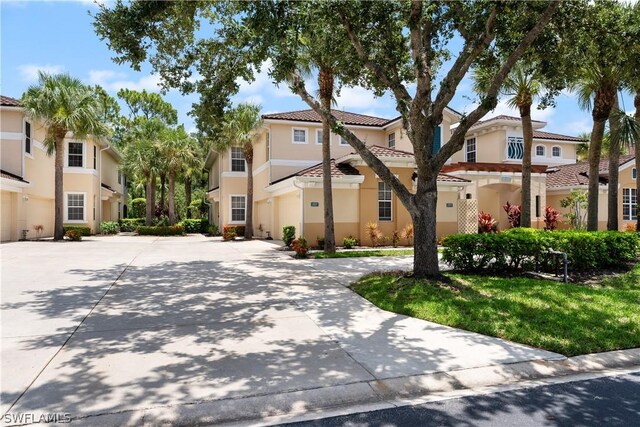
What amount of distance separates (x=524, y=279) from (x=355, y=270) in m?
4.61

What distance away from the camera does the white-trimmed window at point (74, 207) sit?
28797mm

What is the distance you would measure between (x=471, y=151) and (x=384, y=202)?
37.9 feet

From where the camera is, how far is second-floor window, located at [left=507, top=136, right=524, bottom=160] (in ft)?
88.9

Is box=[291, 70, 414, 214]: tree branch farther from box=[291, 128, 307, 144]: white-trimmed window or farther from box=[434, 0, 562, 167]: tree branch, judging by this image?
box=[291, 128, 307, 144]: white-trimmed window

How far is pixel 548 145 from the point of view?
3106cm

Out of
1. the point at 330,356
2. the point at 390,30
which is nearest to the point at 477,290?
the point at 330,356

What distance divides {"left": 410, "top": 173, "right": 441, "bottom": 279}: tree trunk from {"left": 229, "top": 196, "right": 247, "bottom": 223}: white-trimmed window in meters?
20.8

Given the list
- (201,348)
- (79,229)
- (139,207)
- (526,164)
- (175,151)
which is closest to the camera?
(201,348)

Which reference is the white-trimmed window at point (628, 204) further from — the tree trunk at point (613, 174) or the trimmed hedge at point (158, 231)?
the trimmed hedge at point (158, 231)

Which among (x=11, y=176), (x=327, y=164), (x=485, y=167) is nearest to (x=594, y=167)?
(x=327, y=164)

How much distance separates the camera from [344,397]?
4.47 meters

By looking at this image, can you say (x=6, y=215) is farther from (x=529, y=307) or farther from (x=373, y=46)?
(x=529, y=307)

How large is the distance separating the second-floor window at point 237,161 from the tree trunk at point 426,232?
21061 millimetres

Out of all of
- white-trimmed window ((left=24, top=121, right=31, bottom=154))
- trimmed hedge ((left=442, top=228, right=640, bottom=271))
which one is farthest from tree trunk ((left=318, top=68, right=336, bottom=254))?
white-trimmed window ((left=24, top=121, right=31, bottom=154))
